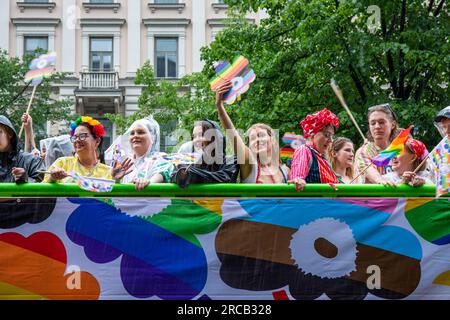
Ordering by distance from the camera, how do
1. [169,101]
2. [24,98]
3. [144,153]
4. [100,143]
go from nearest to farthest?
[144,153]
[100,143]
[169,101]
[24,98]

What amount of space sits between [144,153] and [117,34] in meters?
31.7

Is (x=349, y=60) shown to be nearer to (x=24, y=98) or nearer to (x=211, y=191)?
(x=211, y=191)

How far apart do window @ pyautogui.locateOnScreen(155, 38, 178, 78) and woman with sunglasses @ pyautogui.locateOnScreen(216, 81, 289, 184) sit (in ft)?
102

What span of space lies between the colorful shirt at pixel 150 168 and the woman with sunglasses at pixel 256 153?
20.5 inches

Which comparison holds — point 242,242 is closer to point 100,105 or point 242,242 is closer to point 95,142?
point 95,142

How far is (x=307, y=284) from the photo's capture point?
511 centimetres

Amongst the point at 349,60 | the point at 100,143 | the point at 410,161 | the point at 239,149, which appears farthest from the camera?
the point at 349,60

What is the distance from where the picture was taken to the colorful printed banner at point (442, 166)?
5215mm

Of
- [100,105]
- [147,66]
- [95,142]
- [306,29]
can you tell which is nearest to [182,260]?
[95,142]

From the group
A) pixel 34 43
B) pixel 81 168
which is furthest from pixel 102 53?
pixel 81 168

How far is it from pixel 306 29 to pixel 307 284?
37.3 ft

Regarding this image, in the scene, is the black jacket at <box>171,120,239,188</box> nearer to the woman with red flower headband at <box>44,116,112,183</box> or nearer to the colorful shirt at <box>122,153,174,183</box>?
the colorful shirt at <box>122,153,174,183</box>

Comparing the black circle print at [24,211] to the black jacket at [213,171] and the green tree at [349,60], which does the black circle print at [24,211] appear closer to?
the black jacket at [213,171]

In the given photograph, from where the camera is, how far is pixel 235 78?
17.5 feet
